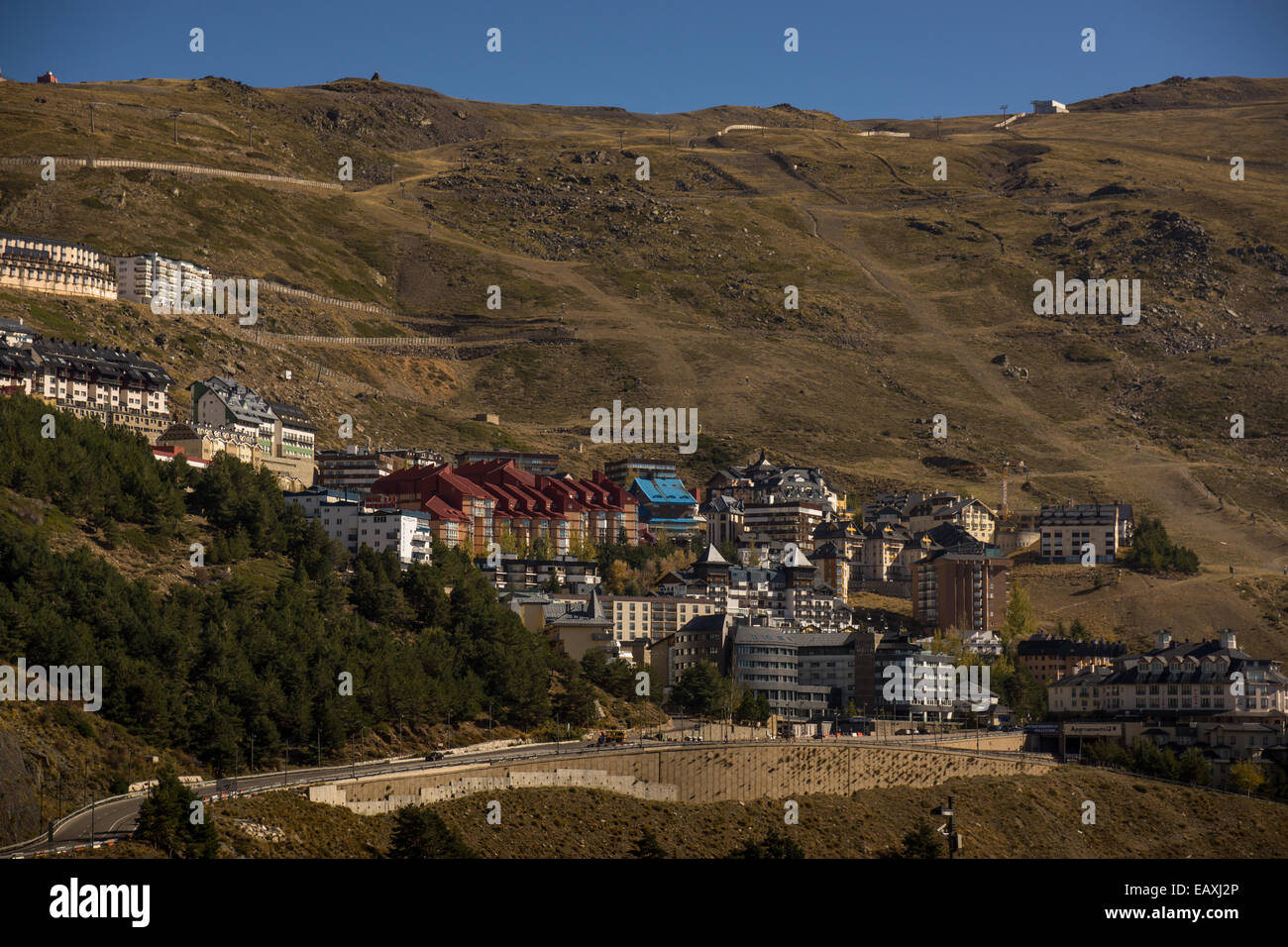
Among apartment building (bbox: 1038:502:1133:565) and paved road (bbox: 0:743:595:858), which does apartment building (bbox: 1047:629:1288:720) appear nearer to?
apartment building (bbox: 1038:502:1133:565)

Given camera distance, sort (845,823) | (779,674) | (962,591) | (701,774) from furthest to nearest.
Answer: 1. (962,591)
2. (779,674)
3. (845,823)
4. (701,774)

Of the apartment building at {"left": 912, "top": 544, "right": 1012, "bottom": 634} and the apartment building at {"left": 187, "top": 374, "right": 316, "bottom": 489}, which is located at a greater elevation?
the apartment building at {"left": 187, "top": 374, "right": 316, "bottom": 489}

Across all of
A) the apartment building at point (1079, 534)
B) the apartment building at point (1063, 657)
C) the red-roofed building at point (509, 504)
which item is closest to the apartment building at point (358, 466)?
the red-roofed building at point (509, 504)

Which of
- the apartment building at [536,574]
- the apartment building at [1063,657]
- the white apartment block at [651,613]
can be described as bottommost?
the apartment building at [1063,657]

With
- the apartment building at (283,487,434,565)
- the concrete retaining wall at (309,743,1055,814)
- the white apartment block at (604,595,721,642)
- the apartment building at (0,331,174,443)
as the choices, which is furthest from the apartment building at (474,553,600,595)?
the concrete retaining wall at (309,743,1055,814)

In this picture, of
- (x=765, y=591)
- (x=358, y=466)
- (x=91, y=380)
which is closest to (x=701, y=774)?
(x=765, y=591)

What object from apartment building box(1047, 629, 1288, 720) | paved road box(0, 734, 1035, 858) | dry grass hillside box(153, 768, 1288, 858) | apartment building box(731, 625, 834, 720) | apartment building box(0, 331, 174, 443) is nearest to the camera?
paved road box(0, 734, 1035, 858)

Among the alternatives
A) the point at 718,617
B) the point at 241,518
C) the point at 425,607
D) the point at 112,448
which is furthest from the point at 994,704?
the point at 112,448

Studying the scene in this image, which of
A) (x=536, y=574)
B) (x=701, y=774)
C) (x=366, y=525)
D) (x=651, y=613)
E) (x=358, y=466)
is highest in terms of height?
(x=358, y=466)

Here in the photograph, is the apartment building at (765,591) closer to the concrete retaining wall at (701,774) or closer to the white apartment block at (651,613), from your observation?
the white apartment block at (651,613)

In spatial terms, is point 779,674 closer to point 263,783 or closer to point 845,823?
point 845,823

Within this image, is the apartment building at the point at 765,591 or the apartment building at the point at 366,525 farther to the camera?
the apartment building at the point at 765,591
